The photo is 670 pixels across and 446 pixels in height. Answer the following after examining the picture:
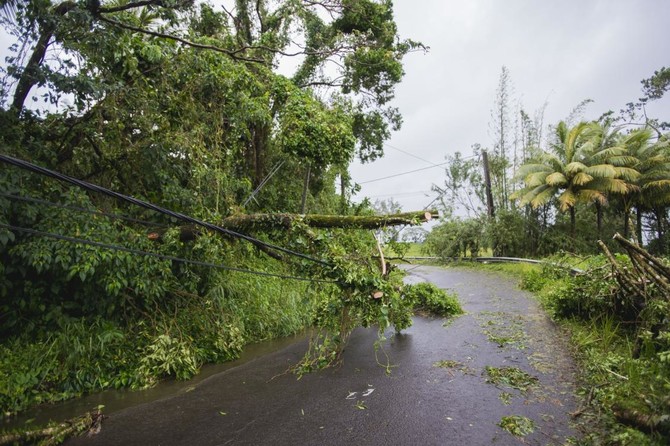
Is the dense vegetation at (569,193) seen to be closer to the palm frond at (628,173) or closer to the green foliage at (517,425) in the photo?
the palm frond at (628,173)

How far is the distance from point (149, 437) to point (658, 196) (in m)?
21.6

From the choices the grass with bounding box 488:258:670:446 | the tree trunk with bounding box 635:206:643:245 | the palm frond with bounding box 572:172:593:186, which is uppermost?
the palm frond with bounding box 572:172:593:186

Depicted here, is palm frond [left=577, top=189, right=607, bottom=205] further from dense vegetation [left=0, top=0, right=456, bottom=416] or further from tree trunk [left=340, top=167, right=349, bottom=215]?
dense vegetation [left=0, top=0, right=456, bottom=416]

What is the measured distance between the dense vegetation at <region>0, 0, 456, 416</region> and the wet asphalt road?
0.64 meters

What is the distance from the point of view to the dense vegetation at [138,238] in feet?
17.3

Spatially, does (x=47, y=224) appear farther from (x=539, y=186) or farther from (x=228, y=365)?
(x=539, y=186)

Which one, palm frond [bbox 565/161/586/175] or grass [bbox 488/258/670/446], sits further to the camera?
palm frond [bbox 565/161/586/175]

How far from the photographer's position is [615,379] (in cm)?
446

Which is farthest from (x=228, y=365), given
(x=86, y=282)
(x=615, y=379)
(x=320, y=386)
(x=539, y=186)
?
(x=539, y=186)

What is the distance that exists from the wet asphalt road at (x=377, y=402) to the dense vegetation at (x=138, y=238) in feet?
2.11

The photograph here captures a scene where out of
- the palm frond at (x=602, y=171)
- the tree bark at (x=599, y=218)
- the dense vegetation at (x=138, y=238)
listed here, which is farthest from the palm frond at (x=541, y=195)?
the dense vegetation at (x=138, y=238)

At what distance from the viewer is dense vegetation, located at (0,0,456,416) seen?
526 cm

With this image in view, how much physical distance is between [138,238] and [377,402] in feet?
15.0

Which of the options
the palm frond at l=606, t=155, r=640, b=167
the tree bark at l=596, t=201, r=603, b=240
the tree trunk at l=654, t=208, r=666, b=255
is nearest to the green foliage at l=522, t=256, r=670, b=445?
the tree bark at l=596, t=201, r=603, b=240
